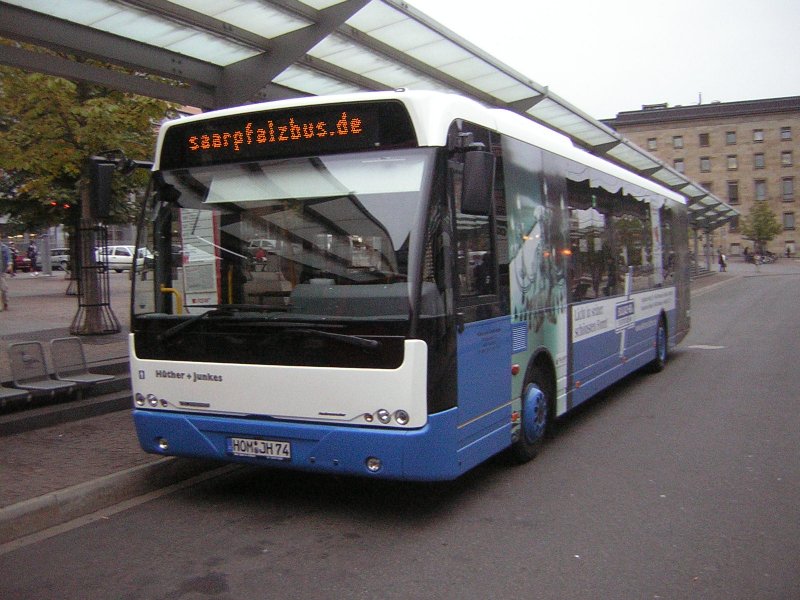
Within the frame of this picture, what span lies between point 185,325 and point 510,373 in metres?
2.49

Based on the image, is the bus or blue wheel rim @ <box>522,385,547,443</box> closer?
the bus

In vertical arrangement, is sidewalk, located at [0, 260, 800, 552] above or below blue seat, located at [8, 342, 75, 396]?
below

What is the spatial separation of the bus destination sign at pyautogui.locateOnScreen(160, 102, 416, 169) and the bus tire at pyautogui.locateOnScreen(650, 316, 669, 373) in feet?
25.9

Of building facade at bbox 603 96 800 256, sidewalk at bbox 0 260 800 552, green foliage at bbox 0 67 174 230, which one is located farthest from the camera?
building facade at bbox 603 96 800 256

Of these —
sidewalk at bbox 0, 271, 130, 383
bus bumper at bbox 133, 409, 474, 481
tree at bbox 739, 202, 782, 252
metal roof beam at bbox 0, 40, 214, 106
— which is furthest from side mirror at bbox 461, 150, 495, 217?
tree at bbox 739, 202, 782, 252

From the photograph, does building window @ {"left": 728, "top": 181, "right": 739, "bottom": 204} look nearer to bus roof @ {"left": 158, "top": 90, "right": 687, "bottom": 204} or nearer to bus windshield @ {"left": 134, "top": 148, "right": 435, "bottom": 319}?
bus roof @ {"left": 158, "top": 90, "right": 687, "bottom": 204}

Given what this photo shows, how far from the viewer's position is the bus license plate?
17.0 feet

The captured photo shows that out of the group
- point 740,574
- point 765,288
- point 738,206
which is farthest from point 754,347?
point 738,206

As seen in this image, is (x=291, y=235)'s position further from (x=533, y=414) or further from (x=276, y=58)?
(x=276, y=58)

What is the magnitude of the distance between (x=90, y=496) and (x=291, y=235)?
239 centimetres

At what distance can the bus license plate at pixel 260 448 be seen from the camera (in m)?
5.18

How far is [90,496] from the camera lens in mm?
5594

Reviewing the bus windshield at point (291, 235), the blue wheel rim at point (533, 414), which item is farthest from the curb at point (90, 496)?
the blue wheel rim at point (533, 414)

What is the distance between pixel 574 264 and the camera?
25.6 feet
